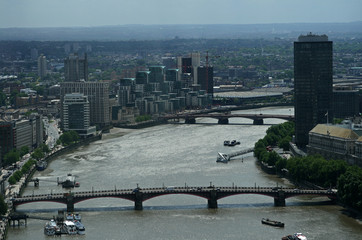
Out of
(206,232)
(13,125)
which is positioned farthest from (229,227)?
(13,125)

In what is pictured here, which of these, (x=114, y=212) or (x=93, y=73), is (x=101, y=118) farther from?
(x=93, y=73)

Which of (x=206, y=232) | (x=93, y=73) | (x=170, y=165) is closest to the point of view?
(x=206, y=232)

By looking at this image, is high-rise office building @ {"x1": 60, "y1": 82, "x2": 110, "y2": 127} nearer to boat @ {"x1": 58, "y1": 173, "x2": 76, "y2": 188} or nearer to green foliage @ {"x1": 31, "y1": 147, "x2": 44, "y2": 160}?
green foliage @ {"x1": 31, "y1": 147, "x2": 44, "y2": 160}

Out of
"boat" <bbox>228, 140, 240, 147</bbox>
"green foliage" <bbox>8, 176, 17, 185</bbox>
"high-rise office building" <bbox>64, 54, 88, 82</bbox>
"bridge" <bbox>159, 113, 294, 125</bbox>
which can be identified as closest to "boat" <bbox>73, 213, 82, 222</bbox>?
"green foliage" <bbox>8, 176, 17, 185</bbox>

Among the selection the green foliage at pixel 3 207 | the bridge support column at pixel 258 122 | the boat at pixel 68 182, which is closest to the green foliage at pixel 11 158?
the boat at pixel 68 182

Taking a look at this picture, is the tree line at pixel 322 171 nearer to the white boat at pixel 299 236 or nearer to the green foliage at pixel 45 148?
the white boat at pixel 299 236

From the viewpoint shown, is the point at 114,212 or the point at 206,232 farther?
the point at 114,212
